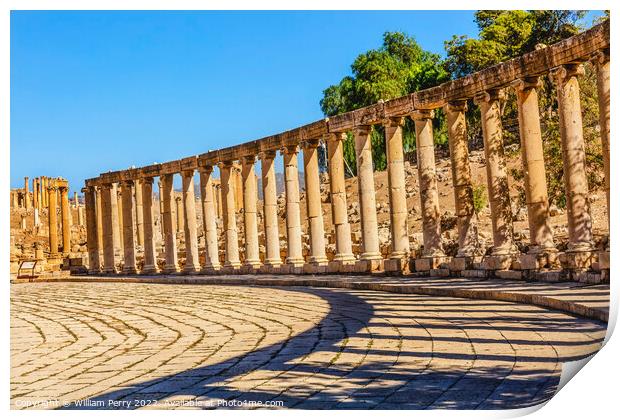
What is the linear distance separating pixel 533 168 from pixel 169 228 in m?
Result: 21.6

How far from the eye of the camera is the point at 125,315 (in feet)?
58.2

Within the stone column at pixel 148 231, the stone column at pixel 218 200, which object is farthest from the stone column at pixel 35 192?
the stone column at pixel 148 231

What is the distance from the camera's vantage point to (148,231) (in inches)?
1613

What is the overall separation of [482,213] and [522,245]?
1743 centimetres

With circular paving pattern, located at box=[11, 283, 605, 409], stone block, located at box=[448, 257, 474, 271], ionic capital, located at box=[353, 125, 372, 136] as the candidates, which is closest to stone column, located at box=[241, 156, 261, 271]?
ionic capital, located at box=[353, 125, 372, 136]

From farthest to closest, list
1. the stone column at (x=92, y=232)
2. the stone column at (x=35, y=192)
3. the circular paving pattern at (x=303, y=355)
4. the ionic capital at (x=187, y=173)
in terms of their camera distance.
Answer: the stone column at (x=35, y=192)
the stone column at (x=92, y=232)
the ionic capital at (x=187, y=173)
the circular paving pattern at (x=303, y=355)

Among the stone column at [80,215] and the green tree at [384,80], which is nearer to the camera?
the green tree at [384,80]

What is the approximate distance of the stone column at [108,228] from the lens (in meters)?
43.1

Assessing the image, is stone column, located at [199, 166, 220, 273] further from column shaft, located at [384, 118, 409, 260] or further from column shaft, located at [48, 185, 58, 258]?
column shaft, located at [48, 185, 58, 258]

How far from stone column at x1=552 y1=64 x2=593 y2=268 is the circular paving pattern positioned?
15.5 feet

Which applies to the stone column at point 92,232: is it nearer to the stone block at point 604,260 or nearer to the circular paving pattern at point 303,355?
the circular paving pattern at point 303,355

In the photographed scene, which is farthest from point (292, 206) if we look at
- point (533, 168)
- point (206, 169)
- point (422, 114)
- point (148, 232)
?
point (533, 168)

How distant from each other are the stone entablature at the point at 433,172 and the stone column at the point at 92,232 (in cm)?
792
